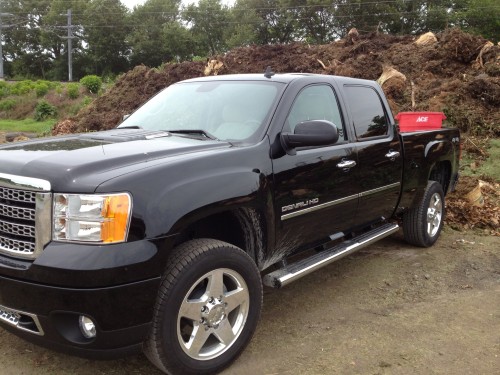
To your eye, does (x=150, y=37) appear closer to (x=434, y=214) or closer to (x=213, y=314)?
(x=434, y=214)

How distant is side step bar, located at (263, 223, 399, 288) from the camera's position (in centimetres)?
349

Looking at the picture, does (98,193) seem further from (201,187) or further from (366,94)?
(366,94)

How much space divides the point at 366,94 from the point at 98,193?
3.16 meters

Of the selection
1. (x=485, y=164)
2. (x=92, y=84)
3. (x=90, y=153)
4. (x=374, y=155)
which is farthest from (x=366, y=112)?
(x=92, y=84)

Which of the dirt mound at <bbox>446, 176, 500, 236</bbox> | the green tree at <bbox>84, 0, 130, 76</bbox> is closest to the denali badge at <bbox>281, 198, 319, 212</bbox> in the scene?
the dirt mound at <bbox>446, 176, 500, 236</bbox>

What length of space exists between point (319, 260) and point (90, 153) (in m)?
1.92

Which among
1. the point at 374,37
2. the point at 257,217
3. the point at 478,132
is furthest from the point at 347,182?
the point at 374,37

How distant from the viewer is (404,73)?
14.3 metres

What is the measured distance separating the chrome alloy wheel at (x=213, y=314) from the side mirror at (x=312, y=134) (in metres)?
1.05

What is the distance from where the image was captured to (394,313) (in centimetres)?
402

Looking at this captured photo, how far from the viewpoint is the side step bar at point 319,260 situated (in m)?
3.49

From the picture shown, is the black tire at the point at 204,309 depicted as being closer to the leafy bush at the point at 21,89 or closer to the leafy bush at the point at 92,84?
the leafy bush at the point at 92,84

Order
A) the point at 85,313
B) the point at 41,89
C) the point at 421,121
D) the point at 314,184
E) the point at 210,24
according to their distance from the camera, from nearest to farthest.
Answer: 1. the point at 85,313
2. the point at 314,184
3. the point at 421,121
4. the point at 41,89
5. the point at 210,24

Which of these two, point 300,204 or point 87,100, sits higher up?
point 300,204
